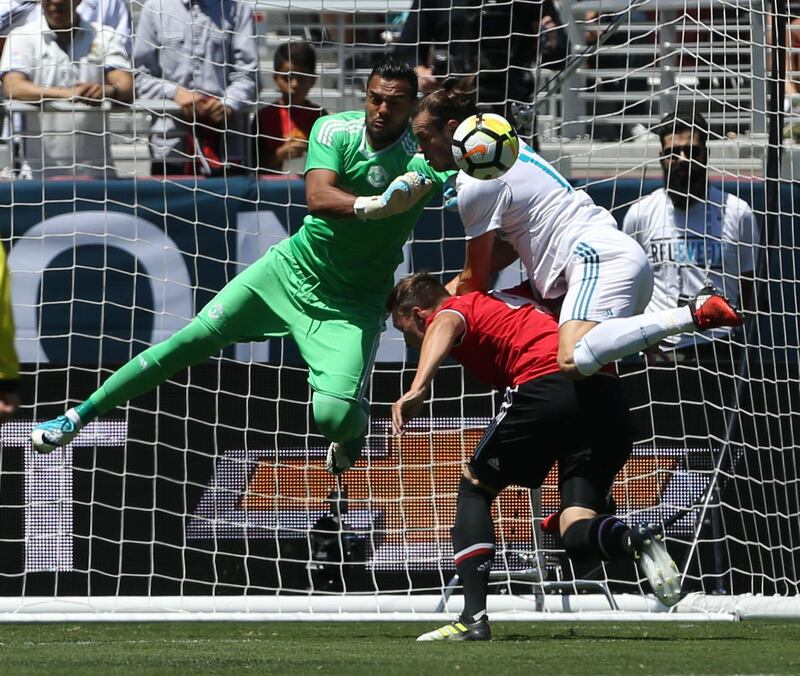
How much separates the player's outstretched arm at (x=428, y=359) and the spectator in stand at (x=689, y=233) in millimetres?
2979

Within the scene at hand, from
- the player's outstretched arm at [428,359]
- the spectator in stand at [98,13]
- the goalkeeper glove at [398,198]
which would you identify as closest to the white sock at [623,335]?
the player's outstretched arm at [428,359]

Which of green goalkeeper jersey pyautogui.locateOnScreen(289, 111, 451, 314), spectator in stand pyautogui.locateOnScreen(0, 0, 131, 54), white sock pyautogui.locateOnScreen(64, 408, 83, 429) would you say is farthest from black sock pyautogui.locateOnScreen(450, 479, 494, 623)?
spectator in stand pyautogui.locateOnScreen(0, 0, 131, 54)

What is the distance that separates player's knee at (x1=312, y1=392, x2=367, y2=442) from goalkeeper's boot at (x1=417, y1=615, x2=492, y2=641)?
119 cm

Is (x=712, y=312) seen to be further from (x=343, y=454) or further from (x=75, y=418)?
(x=75, y=418)

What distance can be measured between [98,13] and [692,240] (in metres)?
3.91

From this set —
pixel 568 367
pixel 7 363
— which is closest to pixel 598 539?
pixel 568 367

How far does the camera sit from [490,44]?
9273 millimetres

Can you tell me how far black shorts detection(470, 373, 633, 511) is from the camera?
5918 millimetres

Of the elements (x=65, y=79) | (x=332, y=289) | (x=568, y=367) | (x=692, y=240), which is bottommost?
(x=568, y=367)

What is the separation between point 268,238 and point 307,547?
1838 mm

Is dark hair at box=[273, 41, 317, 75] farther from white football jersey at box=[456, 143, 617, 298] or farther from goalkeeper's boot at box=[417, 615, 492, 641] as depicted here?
goalkeeper's boot at box=[417, 615, 492, 641]

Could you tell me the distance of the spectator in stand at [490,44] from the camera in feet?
30.2

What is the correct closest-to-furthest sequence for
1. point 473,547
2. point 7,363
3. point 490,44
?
point 7,363, point 473,547, point 490,44

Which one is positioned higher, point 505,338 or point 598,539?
point 505,338
